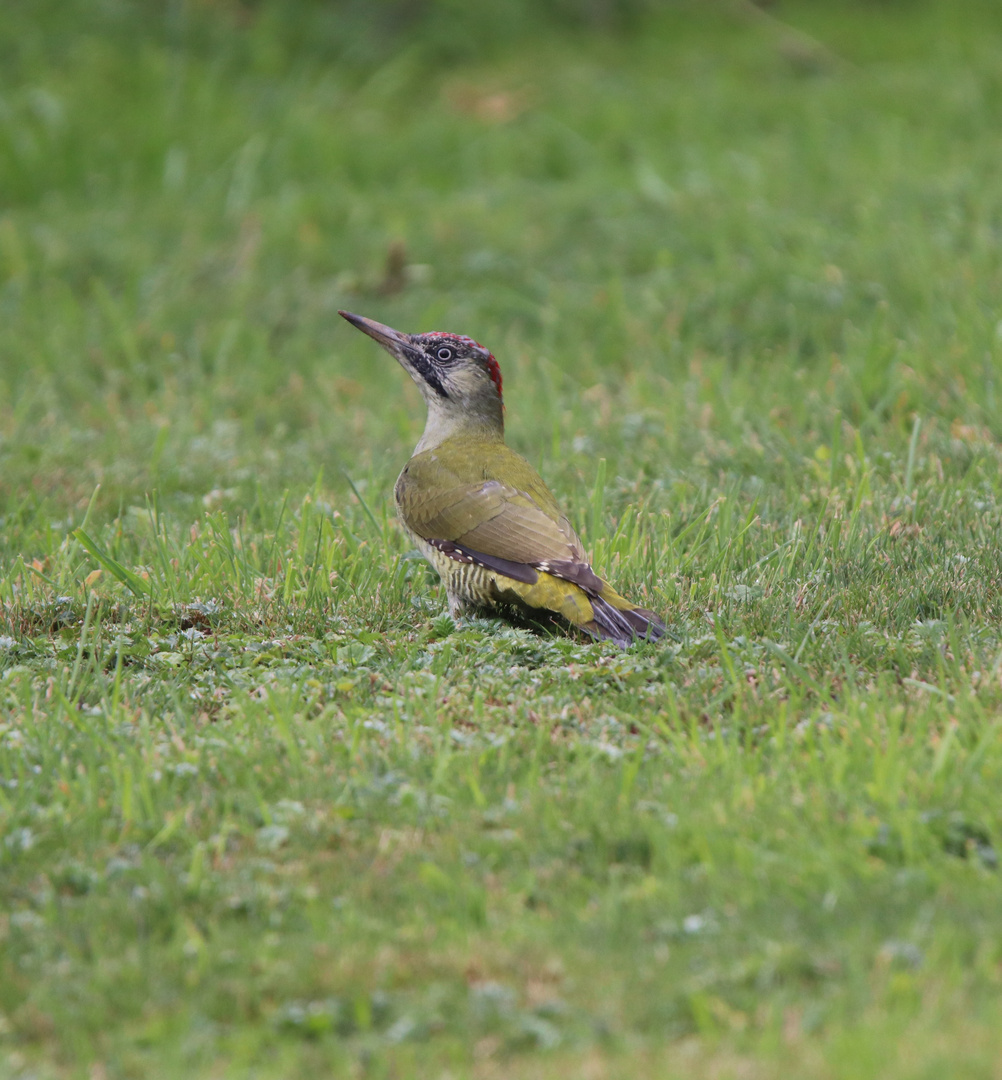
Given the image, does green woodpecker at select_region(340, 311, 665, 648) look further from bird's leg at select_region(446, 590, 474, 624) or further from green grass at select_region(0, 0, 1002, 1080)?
green grass at select_region(0, 0, 1002, 1080)

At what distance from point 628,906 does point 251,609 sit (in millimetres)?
2067

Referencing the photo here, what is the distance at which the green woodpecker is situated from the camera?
4.53 m

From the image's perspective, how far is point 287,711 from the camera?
3.93 m

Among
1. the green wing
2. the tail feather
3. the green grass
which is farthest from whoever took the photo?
the green wing

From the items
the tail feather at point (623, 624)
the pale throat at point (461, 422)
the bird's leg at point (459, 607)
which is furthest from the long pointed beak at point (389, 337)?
the tail feather at point (623, 624)

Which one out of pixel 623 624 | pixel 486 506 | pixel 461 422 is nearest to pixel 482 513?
pixel 486 506

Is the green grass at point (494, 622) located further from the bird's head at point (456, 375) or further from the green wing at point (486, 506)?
the bird's head at point (456, 375)

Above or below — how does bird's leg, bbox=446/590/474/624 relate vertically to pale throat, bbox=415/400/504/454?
below

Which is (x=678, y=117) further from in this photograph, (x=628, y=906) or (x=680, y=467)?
(x=628, y=906)

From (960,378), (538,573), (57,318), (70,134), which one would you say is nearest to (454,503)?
(538,573)

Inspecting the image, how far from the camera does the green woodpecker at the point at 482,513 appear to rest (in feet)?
14.9

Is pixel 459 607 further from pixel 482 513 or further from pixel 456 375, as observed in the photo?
pixel 456 375

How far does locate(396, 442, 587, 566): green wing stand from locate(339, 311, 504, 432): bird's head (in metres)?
0.23

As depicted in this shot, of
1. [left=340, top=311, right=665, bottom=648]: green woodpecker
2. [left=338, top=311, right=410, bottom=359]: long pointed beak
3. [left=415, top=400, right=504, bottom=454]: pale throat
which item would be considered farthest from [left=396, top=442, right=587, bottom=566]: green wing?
[left=338, top=311, right=410, bottom=359]: long pointed beak
